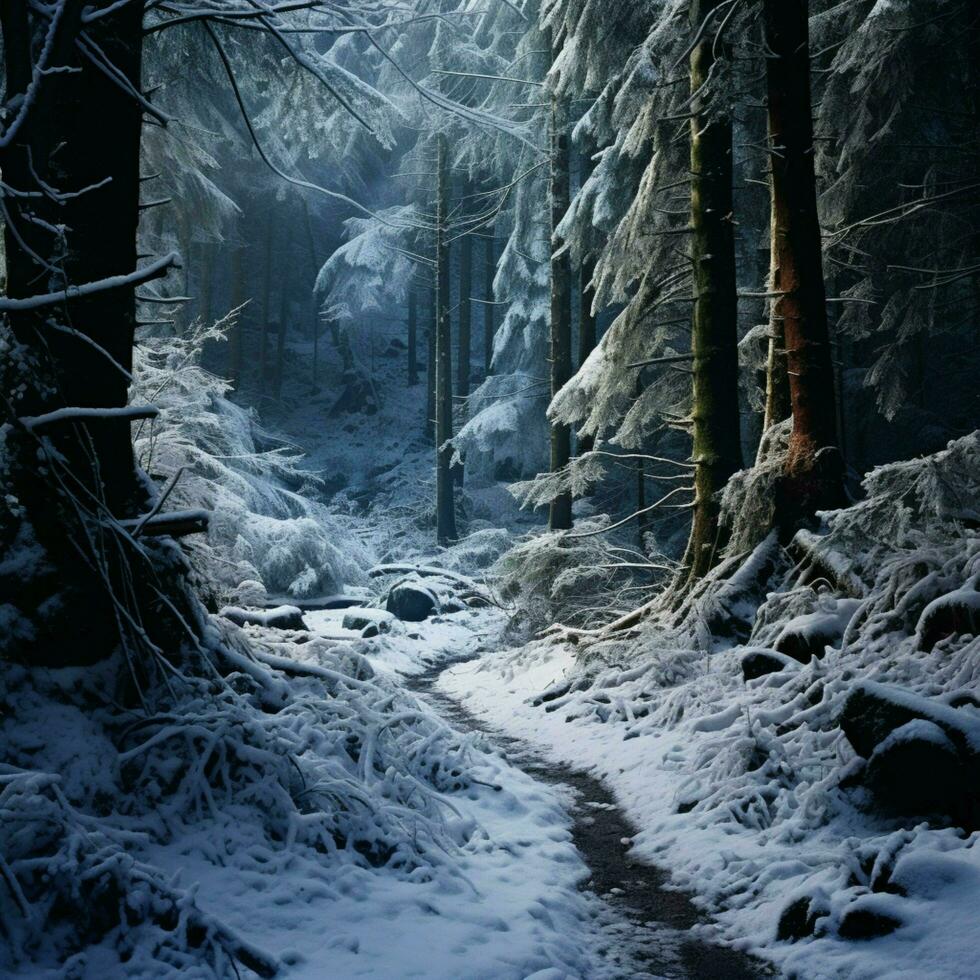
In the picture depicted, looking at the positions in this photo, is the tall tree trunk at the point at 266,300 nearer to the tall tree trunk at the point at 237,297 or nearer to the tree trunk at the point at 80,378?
the tall tree trunk at the point at 237,297

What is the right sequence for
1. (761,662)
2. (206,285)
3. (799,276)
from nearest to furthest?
1. (761,662)
2. (799,276)
3. (206,285)

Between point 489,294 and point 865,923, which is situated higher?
point 489,294

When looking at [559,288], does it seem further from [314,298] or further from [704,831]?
[314,298]

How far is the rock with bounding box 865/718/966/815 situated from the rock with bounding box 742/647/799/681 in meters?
2.04

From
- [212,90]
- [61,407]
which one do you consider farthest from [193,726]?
[212,90]

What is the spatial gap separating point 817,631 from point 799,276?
3365 millimetres

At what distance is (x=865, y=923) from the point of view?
3158 millimetres

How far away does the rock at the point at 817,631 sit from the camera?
19.4 feet

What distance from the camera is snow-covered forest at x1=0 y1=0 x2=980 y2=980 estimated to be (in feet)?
10.3

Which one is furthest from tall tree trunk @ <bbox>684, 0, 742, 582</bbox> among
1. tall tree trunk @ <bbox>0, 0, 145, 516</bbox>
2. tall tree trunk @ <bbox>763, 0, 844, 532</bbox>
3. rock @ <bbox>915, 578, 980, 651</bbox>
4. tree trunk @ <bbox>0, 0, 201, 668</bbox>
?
tall tree trunk @ <bbox>0, 0, 145, 516</bbox>

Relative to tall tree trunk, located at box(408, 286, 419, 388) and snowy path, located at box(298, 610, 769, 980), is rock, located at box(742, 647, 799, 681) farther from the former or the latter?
tall tree trunk, located at box(408, 286, 419, 388)

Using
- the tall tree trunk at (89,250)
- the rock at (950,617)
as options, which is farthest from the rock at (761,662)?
the tall tree trunk at (89,250)

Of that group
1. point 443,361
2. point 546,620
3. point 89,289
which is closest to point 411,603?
point 546,620

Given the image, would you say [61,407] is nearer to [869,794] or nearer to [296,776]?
[296,776]
